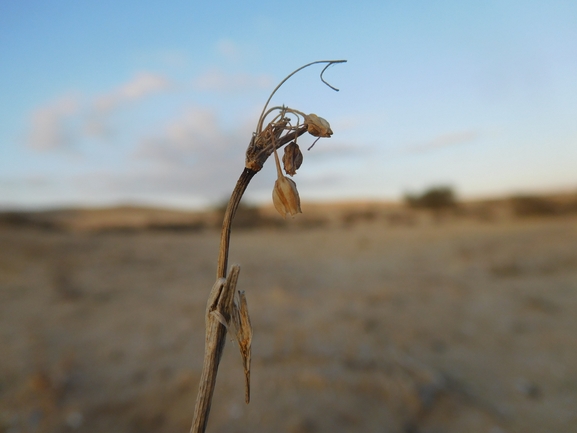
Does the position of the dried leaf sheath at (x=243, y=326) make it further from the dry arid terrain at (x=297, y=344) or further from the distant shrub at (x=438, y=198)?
the distant shrub at (x=438, y=198)

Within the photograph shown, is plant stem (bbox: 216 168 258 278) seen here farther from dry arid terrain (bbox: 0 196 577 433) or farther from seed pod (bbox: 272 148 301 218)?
dry arid terrain (bbox: 0 196 577 433)

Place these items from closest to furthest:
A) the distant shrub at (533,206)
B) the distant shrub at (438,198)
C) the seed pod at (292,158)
Answer: the seed pod at (292,158) < the distant shrub at (533,206) < the distant shrub at (438,198)

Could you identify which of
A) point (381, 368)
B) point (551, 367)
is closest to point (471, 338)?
point (551, 367)

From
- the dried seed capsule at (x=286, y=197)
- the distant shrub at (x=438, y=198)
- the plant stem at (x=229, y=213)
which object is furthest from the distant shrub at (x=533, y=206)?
the plant stem at (x=229, y=213)

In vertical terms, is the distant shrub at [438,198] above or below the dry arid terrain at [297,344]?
above

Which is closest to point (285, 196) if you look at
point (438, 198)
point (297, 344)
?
point (297, 344)

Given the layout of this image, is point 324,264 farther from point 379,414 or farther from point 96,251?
point 379,414

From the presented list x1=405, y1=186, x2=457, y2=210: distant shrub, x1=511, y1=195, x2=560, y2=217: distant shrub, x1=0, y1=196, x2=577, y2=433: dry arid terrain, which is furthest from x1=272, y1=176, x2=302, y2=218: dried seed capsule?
x1=405, y1=186, x2=457, y2=210: distant shrub
